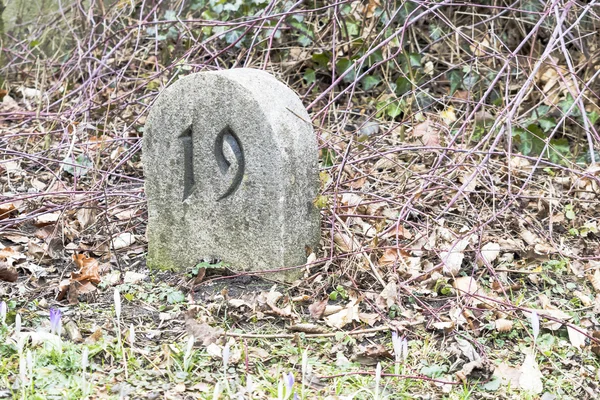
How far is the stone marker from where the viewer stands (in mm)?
3410

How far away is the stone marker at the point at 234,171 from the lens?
3410 mm

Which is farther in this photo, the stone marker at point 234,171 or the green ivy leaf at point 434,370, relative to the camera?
the stone marker at point 234,171

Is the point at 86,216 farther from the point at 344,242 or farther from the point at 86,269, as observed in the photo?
the point at 344,242

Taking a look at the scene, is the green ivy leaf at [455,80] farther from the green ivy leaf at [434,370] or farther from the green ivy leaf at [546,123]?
the green ivy leaf at [434,370]

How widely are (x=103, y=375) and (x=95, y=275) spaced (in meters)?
0.91

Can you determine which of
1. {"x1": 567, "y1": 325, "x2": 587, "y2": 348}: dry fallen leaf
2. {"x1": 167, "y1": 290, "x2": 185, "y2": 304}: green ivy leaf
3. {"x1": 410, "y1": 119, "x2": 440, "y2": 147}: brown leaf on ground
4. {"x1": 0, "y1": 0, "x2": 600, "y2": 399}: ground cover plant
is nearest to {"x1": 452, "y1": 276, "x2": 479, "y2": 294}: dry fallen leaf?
{"x1": 0, "y1": 0, "x2": 600, "y2": 399}: ground cover plant

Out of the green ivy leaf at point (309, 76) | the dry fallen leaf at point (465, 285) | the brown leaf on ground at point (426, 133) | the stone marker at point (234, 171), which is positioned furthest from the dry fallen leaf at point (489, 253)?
the green ivy leaf at point (309, 76)

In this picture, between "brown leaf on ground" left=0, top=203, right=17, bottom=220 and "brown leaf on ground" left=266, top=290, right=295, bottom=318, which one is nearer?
"brown leaf on ground" left=266, top=290, right=295, bottom=318

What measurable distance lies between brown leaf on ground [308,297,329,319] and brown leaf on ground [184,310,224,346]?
0.42 meters

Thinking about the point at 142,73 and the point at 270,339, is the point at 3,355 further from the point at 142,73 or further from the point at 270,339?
the point at 142,73

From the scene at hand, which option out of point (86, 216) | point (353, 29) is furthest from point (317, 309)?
point (353, 29)

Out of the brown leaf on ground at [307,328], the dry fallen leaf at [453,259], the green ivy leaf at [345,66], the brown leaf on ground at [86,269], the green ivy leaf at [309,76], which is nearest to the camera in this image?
the brown leaf on ground at [307,328]

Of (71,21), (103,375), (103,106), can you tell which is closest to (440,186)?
(103,375)

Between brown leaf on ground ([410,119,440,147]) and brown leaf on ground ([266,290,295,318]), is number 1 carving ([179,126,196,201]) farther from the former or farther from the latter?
brown leaf on ground ([410,119,440,147])
